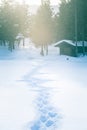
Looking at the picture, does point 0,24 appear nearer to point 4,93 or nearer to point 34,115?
point 4,93

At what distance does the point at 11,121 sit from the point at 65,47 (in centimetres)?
5089

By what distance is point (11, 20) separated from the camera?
70.2 m

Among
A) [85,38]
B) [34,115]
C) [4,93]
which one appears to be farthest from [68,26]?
[34,115]

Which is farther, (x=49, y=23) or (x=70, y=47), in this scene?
(x=49, y=23)

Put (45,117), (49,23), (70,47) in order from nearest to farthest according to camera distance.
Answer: (45,117)
(70,47)
(49,23)

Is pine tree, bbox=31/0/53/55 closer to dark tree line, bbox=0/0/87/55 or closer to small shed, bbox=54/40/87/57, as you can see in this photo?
dark tree line, bbox=0/0/87/55

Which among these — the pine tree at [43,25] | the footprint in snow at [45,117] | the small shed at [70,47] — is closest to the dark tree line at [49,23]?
the pine tree at [43,25]

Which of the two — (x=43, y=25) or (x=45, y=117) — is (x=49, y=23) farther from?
(x=45, y=117)

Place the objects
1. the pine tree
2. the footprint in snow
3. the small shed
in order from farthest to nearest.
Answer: the pine tree, the small shed, the footprint in snow

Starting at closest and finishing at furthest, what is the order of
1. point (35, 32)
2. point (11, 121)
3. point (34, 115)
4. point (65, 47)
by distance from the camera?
point (11, 121) → point (34, 115) → point (65, 47) → point (35, 32)

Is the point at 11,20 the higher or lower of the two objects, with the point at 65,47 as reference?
higher

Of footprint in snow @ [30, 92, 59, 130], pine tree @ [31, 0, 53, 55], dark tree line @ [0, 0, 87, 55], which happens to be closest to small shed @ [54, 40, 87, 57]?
dark tree line @ [0, 0, 87, 55]

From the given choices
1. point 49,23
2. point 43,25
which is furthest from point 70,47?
point 43,25

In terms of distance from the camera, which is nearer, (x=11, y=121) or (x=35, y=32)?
(x=11, y=121)
